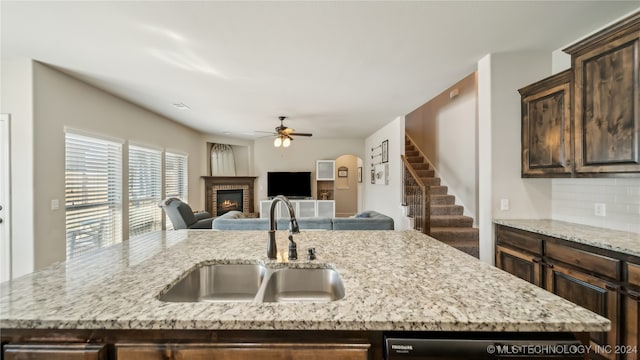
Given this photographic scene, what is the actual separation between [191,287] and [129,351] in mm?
505

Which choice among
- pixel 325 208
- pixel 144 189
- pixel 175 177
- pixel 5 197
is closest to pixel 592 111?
pixel 5 197

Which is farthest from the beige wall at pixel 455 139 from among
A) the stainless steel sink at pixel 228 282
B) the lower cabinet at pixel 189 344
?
the lower cabinet at pixel 189 344

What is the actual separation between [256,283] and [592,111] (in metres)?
2.64

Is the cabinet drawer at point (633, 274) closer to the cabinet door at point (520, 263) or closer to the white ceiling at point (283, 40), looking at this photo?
the cabinet door at point (520, 263)

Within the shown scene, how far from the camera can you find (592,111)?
1977mm

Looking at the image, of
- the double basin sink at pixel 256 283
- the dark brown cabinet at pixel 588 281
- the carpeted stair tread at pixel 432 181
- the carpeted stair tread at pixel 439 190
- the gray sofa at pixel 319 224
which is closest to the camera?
the double basin sink at pixel 256 283

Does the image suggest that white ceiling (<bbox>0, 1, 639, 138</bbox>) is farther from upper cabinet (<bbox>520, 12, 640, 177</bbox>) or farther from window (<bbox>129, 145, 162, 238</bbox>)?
window (<bbox>129, 145, 162, 238</bbox>)

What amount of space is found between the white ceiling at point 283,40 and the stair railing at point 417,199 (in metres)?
1.46

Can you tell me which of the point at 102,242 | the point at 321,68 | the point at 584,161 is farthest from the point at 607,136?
the point at 102,242

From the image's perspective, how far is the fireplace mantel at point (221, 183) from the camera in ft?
24.0

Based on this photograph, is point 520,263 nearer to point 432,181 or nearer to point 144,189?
point 432,181

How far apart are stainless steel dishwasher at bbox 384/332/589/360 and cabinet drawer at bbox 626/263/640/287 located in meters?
1.26

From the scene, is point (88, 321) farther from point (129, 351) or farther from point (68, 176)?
point (68, 176)

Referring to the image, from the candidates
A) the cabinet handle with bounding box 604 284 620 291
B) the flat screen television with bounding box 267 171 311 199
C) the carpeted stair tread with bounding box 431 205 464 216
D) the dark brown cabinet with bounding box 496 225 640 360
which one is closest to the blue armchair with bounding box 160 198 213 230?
the flat screen television with bounding box 267 171 311 199
